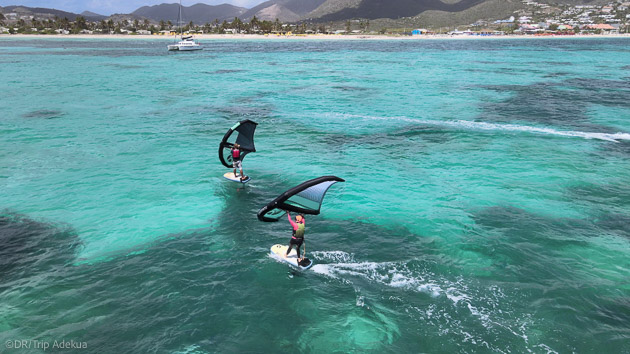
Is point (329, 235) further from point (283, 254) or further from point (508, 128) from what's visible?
point (508, 128)

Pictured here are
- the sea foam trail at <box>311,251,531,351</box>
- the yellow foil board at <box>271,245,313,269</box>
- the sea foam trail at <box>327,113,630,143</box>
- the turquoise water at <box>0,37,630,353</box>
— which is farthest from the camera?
the sea foam trail at <box>327,113,630,143</box>

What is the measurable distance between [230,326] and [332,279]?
14.0 ft

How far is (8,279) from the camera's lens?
1471cm

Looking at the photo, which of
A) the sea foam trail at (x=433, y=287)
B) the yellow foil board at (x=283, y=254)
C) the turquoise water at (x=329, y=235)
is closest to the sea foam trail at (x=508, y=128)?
the turquoise water at (x=329, y=235)

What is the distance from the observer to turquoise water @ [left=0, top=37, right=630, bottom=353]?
1257 cm

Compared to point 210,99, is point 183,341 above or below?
below

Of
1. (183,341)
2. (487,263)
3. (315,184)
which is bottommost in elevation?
(183,341)

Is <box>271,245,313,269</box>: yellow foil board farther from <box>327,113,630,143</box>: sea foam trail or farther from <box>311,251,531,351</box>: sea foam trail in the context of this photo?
<box>327,113,630,143</box>: sea foam trail

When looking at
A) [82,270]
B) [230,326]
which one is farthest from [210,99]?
[230,326]

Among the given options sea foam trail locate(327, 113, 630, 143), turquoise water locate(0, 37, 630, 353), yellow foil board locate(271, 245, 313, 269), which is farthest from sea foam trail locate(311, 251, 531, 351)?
sea foam trail locate(327, 113, 630, 143)

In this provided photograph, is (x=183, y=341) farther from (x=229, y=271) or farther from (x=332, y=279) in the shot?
(x=332, y=279)

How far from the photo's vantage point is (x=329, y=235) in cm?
1822

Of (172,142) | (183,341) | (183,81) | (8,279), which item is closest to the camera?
(183,341)

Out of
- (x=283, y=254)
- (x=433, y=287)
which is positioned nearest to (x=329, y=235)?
(x=283, y=254)
